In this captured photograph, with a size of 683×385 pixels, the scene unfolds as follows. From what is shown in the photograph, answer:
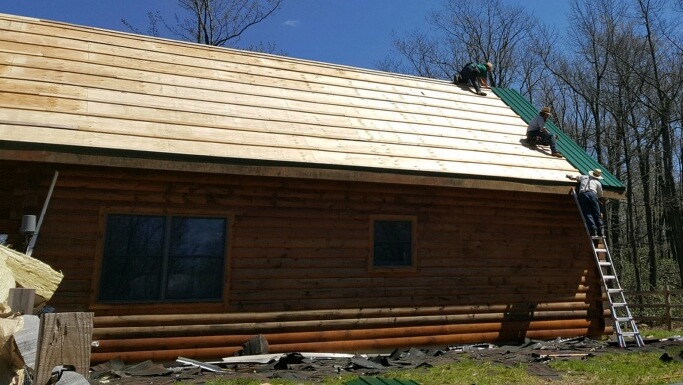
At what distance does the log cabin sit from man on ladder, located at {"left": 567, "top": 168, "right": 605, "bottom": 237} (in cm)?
25

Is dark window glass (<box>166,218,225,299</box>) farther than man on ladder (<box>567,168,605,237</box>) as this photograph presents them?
No

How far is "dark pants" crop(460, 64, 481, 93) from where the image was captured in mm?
14797

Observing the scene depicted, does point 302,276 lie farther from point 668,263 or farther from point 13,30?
point 668,263

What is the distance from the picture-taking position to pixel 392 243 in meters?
9.89

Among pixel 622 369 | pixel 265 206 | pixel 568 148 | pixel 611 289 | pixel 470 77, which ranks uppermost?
pixel 470 77

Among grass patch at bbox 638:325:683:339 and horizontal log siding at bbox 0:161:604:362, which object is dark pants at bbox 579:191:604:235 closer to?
horizontal log siding at bbox 0:161:604:362

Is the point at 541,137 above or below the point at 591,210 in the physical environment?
above

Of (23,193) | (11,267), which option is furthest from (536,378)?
(23,193)

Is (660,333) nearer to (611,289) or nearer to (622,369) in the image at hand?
(611,289)

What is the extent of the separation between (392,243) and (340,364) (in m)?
2.66

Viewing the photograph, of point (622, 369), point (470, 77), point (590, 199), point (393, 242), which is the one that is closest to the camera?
point (622, 369)

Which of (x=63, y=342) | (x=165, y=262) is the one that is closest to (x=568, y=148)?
(x=165, y=262)

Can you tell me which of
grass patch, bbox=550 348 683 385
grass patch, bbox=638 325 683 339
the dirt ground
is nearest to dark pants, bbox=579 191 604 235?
the dirt ground

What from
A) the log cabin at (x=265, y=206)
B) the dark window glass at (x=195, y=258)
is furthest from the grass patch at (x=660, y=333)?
the dark window glass at (x=195, y=258)
